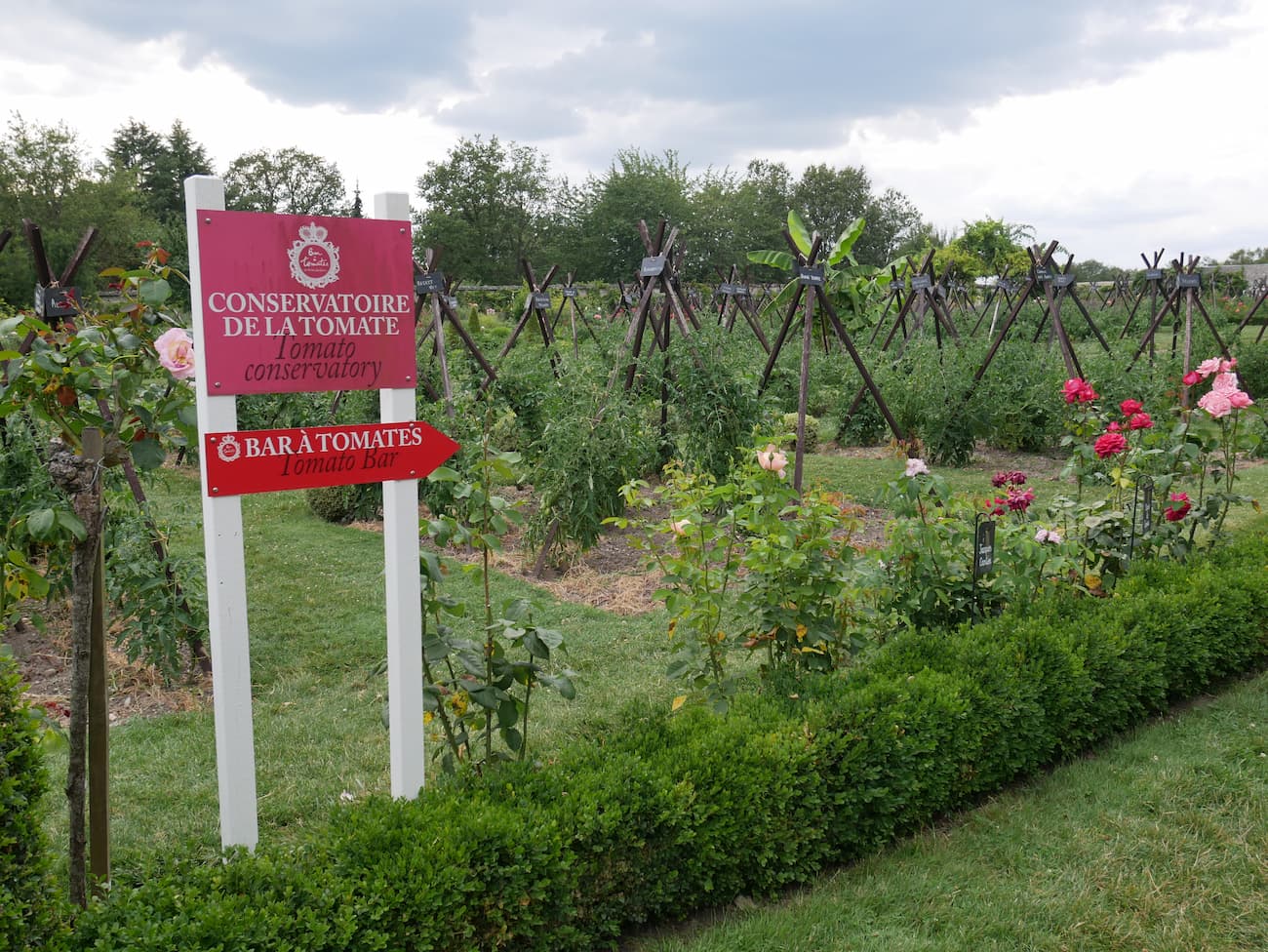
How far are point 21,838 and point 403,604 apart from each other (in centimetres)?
100

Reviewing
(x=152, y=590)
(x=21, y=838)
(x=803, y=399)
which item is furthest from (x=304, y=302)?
(x=803, y=399)

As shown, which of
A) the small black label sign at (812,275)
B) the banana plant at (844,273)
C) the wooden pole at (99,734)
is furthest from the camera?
the banana plant at (844,273)

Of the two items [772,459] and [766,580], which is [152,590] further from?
[772,459]

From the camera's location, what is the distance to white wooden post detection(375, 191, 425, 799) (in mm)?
2594

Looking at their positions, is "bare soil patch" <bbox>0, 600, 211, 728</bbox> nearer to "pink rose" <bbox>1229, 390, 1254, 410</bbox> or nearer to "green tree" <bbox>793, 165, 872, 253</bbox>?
"pink rose" <bbox>1229, 390, 1254, 410</bbox>

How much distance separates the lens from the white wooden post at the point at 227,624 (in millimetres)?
2273

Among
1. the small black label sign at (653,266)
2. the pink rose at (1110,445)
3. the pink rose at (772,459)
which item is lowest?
the pink rose at (1110,445)

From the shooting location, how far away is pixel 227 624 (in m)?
2.37

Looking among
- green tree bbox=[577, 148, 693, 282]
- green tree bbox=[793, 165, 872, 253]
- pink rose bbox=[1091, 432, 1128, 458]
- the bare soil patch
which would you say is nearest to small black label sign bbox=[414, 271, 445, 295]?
the bare soil patch

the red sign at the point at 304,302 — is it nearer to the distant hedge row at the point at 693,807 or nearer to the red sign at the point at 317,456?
the red sign at the point at 317,456

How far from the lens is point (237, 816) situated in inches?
95.3

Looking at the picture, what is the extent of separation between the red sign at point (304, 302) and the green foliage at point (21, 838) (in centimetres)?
82

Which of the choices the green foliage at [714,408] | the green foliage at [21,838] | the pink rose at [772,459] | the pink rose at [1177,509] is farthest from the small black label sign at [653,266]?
the green foliage at [21,838]

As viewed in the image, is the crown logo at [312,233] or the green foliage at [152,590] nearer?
the crown logo at [312,233]
